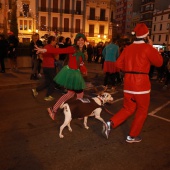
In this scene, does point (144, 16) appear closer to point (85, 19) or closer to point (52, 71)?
point (85, 19)

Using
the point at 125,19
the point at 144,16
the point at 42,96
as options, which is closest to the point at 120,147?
the point at 42,96

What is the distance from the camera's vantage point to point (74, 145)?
12.9ft

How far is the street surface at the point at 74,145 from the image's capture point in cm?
332

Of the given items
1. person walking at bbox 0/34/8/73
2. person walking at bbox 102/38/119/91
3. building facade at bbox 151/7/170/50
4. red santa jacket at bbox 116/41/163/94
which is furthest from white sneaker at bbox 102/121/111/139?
building facade at bbox 151/7/170/50

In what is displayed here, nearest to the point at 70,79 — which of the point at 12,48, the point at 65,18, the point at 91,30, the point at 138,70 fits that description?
the point at 138,70

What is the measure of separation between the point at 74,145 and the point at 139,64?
1.93 metres

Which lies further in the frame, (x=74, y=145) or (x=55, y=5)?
(x=55, y=5)

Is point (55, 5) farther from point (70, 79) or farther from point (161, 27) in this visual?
point (70, 79)

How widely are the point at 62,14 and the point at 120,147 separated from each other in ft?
141

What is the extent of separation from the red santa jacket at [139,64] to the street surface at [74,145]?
1134 millimetres

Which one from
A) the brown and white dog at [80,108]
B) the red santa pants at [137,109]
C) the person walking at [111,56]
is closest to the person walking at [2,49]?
the person walking at [111,56]

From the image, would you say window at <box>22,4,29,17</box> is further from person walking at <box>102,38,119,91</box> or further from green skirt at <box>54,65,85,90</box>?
green skirt at <box>54,65,85,90</box>

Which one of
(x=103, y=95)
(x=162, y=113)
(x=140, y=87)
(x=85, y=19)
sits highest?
(x=85, y=19)

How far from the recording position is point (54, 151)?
3674mm
